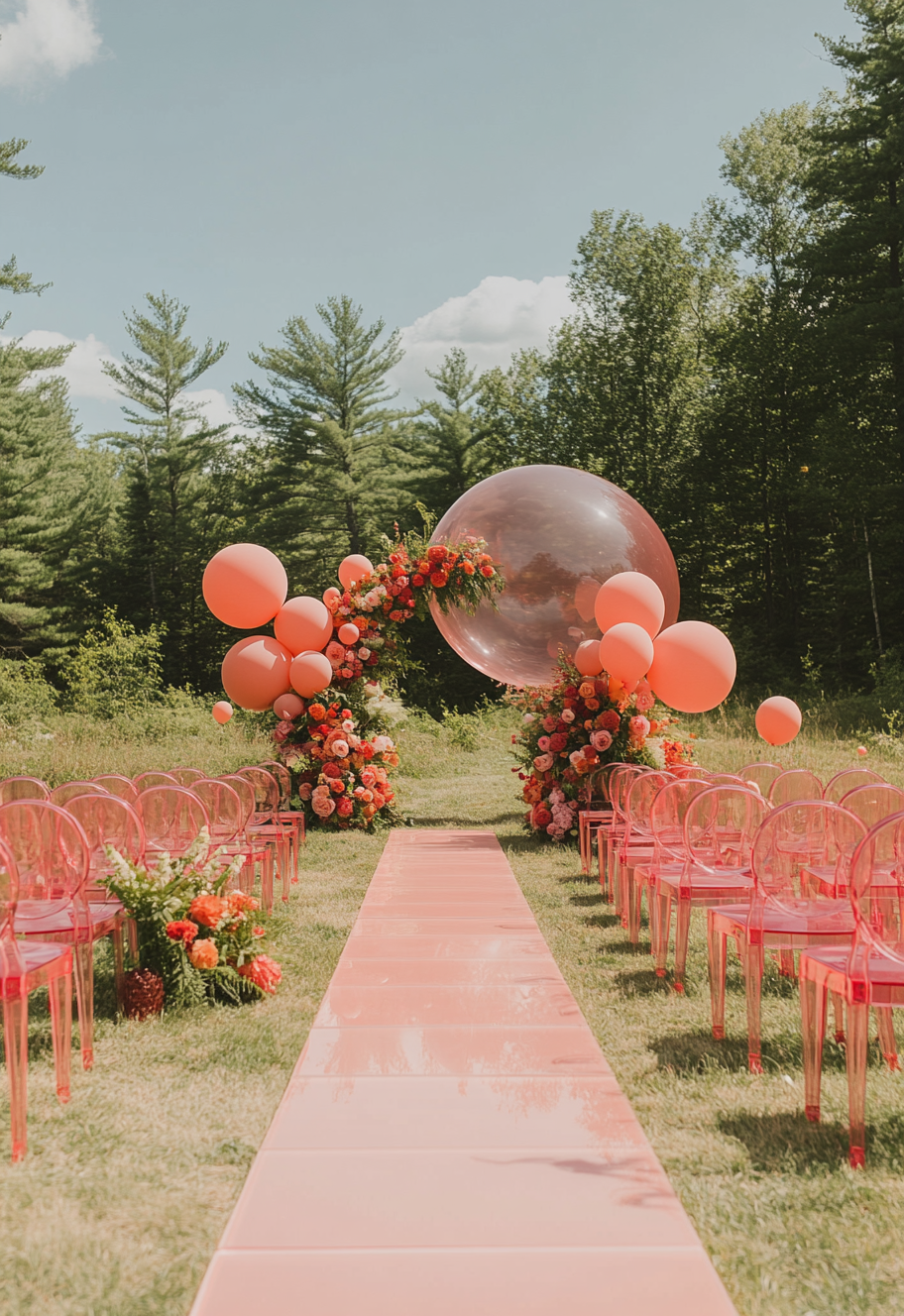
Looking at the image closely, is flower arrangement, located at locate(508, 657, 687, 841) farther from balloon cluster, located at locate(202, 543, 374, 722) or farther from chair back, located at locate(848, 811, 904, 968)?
chair back, located at locate(848, 811, 904, 968)

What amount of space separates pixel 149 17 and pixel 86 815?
338 inches

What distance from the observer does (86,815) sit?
5594mm

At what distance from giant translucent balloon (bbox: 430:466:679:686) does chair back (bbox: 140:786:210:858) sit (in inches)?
200

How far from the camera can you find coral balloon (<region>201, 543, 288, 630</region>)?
10406 millimetres

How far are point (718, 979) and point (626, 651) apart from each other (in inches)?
199

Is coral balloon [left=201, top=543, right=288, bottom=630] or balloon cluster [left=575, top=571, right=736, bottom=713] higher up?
coral balloon [left=201, top=543, right=288, bottom=630]

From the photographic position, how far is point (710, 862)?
18.9 feet

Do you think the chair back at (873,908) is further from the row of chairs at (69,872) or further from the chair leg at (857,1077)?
the row of chairs at (69,872)

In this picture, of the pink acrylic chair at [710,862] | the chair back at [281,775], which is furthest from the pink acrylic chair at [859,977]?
the chair back at [281,775]

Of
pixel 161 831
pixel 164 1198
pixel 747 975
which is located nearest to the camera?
pixel 164 1198

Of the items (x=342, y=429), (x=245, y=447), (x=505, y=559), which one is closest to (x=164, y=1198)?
(x=505, y=559)

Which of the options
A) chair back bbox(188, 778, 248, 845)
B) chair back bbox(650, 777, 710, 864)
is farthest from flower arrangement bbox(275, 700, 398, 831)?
chair back bbox(650, 777, 710, 864)

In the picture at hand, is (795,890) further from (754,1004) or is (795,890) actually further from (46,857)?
(46,857)

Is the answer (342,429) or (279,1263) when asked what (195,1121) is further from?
(342,429)
